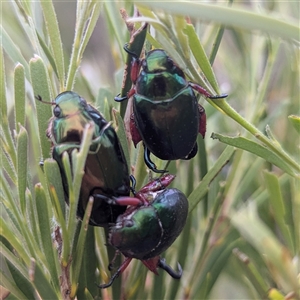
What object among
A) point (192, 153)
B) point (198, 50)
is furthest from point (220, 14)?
point (192, 153)

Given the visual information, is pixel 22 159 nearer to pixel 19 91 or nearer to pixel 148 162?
pixel 19 91

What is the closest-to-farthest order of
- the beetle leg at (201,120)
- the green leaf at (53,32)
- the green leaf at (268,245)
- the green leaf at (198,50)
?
the green leaf at (268,245)
the green leaf at (198,50)
the green leaf at (53,32)
the beetle leg at (201,120)

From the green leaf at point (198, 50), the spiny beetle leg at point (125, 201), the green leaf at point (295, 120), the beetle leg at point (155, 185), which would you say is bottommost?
the spiny beetle leg at point (125, 201)

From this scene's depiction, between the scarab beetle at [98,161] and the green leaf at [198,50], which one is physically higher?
the green leaf at [198,50]

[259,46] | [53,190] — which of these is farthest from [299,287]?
[259,46]

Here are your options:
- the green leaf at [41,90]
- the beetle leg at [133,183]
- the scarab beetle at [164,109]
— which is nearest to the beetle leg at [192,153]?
the scarab beetle at [164,109]

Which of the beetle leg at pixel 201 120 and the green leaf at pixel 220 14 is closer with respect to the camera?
the green leaf at pixel 220 14

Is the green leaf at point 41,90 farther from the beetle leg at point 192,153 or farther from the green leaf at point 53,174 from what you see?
the beetle leg at point 192,153

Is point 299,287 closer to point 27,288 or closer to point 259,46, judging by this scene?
point 27,288
